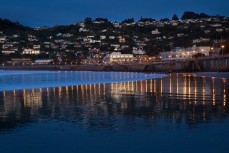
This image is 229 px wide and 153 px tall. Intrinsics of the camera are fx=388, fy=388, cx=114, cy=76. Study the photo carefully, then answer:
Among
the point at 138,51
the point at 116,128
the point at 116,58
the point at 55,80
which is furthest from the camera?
the point at 138,51

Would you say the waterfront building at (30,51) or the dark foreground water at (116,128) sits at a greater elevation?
the waterfront building at (30,51)

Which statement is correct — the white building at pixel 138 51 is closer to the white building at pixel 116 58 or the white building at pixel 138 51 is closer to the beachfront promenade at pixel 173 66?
the white building at pixel 116 58

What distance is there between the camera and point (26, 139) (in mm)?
10586

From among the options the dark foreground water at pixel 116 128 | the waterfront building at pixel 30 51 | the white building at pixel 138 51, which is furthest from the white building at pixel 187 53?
the dark foreground water at pixel 116 128

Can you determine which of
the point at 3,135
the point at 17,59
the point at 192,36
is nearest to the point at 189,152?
the point at 3,135

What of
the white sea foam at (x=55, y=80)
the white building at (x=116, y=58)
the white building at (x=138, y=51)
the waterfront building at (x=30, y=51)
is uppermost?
the waterfront building at (x=30, y=51)

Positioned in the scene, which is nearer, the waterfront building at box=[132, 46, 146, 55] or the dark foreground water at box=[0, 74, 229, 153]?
the dark foreground water at box=[0, 74, 229, 153]

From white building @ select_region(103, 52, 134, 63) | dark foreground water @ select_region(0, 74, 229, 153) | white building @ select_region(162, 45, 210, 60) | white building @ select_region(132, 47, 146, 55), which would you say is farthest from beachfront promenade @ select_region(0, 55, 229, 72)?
white building @ select_region(132, 47, 146, 55)

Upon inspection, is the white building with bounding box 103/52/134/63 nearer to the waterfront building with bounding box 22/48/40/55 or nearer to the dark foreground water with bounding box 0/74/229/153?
the waterfront building with bounding box 22/48/40/55

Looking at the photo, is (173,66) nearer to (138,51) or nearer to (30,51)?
(138,51)

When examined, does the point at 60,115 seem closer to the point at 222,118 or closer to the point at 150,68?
the point at 222,118

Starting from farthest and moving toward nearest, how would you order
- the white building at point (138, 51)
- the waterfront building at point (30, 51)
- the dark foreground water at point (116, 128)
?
the waterfront building at point (30, 51) → the white building at point (138, 51) → the dark foreground water at point (116, 128)

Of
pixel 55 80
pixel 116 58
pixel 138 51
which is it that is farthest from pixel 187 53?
pixel 55 80

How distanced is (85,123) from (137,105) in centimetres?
510
